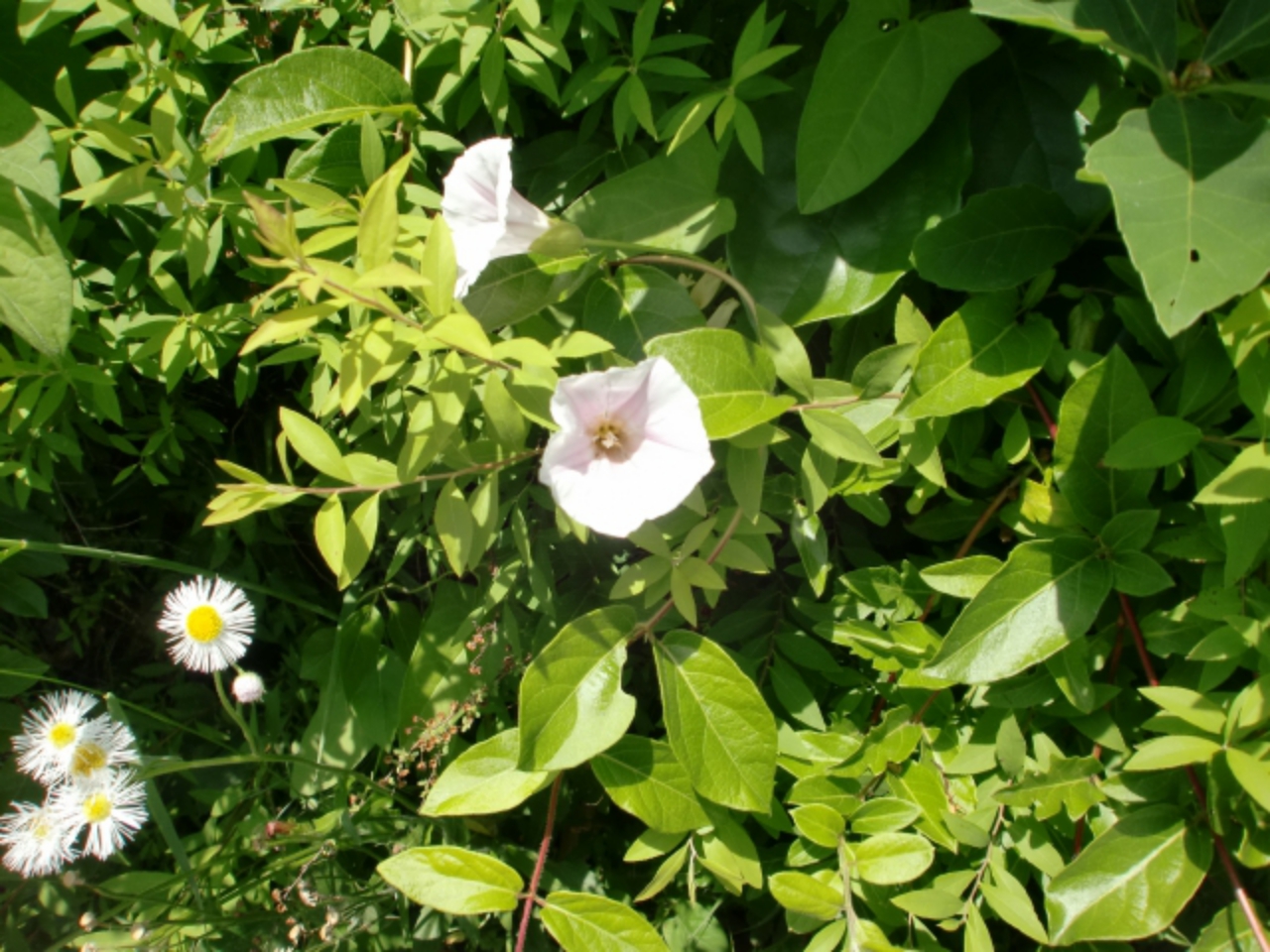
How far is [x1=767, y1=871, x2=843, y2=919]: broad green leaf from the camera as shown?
3.78ft

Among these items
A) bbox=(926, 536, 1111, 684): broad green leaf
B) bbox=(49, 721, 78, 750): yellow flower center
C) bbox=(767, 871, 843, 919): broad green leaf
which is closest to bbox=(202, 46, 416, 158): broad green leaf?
bbox=(49, 721, 78, 750): yellow flower center

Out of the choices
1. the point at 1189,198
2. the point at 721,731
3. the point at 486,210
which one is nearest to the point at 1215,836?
the point at 721,731

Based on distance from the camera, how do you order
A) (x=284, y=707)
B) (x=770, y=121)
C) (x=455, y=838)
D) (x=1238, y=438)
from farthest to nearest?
(x=284, y=707), (x=455, y=838), (x=770, y=121), (x=1238, y=438)

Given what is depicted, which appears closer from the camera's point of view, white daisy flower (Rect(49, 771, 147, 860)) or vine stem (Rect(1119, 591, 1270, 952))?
vine stem (Rect(1119, 591, 1270, 952))

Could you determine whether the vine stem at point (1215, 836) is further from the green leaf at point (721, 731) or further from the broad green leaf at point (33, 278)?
the broad green leaf at point (33, 278)

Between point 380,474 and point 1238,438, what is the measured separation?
101 cm

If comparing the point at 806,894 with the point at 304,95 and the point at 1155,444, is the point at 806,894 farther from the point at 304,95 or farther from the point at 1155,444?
the point at 304,95

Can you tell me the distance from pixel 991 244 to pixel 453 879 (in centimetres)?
111

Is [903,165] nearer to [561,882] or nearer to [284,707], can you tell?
[561,882]

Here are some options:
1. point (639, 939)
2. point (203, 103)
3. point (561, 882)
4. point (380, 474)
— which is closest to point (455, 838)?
point (561, 882)

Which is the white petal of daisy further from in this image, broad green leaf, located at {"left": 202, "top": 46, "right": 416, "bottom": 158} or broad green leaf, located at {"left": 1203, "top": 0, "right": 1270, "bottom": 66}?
broad green leaf, located at {"left": 1203, "top": 0, "right": 1270, "bottom": 66}

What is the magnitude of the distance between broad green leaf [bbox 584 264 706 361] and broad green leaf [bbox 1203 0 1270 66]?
2.10ft

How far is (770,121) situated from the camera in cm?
134

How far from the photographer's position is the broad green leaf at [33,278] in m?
1.11
